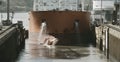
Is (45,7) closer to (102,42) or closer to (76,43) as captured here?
(76,43)

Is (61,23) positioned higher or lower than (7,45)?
higher

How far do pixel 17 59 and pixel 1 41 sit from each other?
26.7ft

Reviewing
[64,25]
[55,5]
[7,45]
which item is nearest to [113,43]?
[7,45]

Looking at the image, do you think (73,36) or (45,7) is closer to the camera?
(73,36)

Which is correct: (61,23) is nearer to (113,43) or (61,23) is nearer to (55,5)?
(55,5)

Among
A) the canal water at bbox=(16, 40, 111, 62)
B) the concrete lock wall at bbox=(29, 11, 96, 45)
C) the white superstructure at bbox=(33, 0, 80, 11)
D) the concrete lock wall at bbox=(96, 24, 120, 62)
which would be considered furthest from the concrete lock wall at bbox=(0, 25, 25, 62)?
the white superstructure at bbox=(33, 0, 80, 11)

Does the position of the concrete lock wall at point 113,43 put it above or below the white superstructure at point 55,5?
below

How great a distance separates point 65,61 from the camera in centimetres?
2572

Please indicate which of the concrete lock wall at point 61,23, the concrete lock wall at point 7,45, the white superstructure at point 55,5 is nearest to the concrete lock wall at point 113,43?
the concrete lock wall at point 7,45

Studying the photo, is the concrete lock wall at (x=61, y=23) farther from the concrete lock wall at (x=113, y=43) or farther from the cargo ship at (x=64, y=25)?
the concrete lock wall at (x=113, y=43)

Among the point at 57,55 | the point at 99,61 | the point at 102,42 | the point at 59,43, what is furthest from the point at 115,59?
the point at 59,43

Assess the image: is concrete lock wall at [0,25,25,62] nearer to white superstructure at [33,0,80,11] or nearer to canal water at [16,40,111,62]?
canal water at [16,40,111,62]

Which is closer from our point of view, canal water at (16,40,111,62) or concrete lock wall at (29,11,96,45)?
canal water at (16,40,111,62)

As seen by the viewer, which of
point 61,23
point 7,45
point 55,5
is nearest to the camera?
point 7,45
